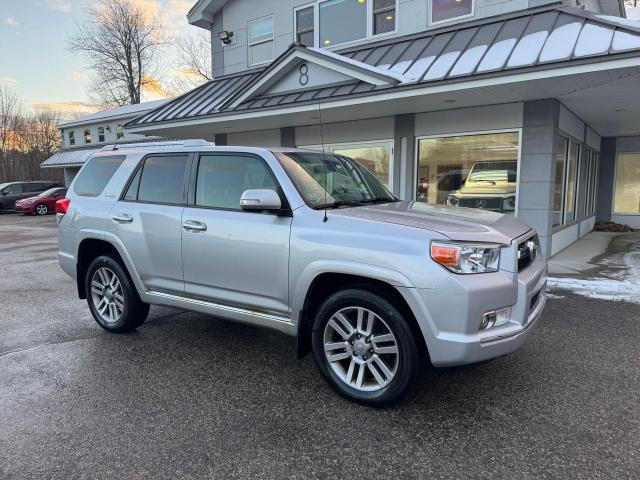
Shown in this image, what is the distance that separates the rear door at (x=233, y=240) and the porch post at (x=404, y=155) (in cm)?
632

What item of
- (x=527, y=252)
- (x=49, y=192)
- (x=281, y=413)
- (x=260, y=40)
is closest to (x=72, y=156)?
(x=49, y=192)

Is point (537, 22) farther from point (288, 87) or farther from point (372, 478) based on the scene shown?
point (372, 478)

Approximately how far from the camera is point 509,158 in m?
8.64

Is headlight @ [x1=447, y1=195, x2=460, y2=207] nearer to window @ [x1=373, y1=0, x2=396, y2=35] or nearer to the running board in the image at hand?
window @ [x1=373, y1=0, x2=396, y2=35]

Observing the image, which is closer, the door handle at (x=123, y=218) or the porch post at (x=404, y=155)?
the door handle at (x=123, y=218)

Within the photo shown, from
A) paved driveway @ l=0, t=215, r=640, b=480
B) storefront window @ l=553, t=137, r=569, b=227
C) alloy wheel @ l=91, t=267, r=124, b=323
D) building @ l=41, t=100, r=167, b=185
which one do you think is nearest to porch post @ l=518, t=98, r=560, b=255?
storefront window @ l=553, t=137, r=569, b=227

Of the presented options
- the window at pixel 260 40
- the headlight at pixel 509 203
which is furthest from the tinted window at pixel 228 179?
the window at pixel 260 40

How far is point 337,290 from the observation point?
3428 mm

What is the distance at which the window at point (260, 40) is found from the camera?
1227 cm

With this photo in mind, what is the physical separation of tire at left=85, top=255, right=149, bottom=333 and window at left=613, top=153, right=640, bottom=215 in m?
15.0

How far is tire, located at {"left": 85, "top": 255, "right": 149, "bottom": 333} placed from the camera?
4652 millimetres

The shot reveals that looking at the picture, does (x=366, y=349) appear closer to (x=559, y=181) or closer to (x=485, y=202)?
(x=485, y=202)

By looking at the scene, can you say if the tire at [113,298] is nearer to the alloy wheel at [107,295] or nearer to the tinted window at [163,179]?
the alloy wheel at [107,295]

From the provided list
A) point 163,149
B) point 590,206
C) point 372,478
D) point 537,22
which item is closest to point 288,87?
point 537,22
